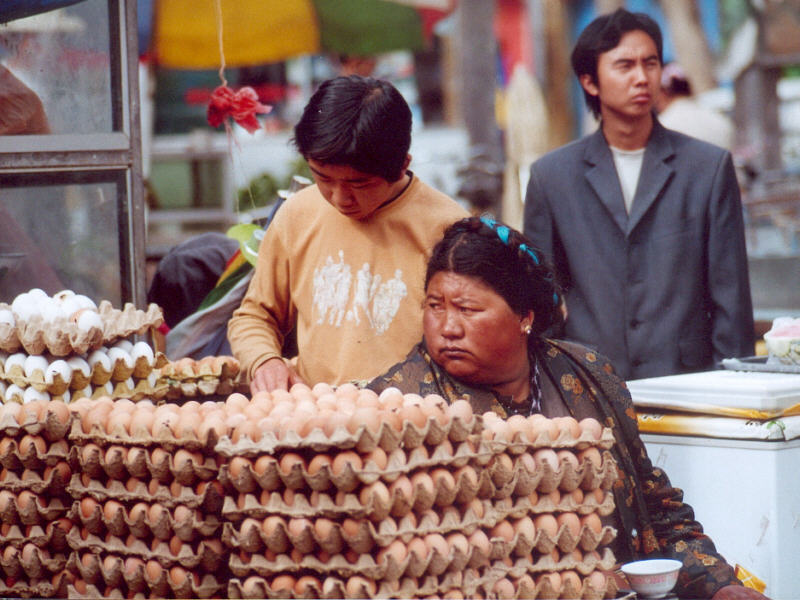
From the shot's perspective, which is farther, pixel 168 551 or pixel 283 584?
pixel 168 551

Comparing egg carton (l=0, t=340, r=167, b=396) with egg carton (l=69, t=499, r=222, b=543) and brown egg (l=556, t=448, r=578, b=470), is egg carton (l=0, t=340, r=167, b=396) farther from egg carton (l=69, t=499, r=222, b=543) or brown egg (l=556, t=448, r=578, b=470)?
brown egg (l=556, t=448, r=578, b=470)

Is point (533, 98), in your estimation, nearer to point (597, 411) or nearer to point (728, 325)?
point (728, 325)

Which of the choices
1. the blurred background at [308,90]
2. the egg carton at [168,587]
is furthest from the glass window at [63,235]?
the egg carton at [168,587]

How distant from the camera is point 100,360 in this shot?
2.70 m

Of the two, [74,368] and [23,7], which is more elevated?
[23,7]

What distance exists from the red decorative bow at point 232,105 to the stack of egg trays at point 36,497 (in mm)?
1805

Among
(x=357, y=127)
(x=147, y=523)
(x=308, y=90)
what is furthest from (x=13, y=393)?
(x=308, y=90)

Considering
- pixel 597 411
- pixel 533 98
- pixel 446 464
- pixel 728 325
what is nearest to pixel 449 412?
pixel 446 464

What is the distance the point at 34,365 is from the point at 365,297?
788 millimetres

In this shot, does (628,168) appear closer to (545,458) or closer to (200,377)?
(200,377)

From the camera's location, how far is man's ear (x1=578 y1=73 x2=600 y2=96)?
13.0 feet

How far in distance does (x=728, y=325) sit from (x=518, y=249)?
148 cm

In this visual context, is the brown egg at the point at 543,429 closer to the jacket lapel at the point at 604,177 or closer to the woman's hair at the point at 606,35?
the jacket lapel at the point at 604,177

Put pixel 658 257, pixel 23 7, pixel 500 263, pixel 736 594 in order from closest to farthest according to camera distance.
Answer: pixel 736 594
pixel 500 263
pixel 23 7
pixel 658 257
